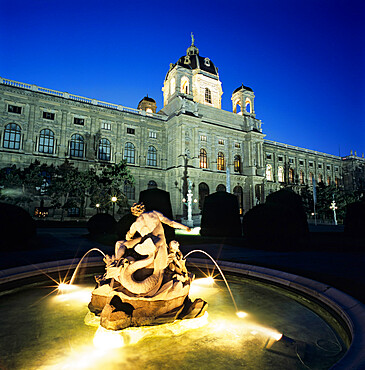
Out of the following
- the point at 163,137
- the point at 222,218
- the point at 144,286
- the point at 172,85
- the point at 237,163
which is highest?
the point at 172,85

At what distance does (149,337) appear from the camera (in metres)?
3.62

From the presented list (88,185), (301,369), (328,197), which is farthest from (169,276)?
(328,197)

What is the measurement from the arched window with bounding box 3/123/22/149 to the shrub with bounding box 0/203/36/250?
22719mm

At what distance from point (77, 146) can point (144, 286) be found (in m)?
33.1

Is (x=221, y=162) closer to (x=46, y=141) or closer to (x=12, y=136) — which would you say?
(x=46, y=141)

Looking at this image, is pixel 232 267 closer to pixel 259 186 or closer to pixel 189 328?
pixel 189 328

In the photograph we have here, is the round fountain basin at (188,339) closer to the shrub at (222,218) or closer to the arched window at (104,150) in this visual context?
the shrub at (222,218)

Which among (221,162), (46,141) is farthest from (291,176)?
(46,141)

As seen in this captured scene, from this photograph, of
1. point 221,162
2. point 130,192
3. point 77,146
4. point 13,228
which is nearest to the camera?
point 13,228

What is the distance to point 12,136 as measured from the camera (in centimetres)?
2920

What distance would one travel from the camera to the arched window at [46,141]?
3073 cm

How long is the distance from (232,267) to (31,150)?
3131 centimetres

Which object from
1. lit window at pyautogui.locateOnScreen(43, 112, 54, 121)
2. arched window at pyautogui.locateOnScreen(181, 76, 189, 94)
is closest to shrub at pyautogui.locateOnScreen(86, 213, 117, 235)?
lit window at pyautogui.locateOnScreen(43, 112, 54, 121)

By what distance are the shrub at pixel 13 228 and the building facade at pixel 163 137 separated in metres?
21.6
